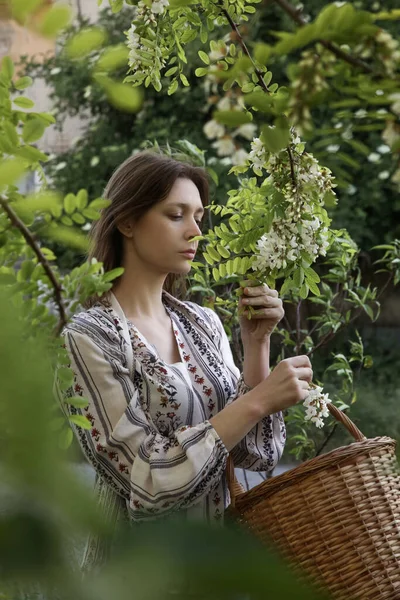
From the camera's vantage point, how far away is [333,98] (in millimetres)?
591

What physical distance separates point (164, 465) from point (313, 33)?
105 cm

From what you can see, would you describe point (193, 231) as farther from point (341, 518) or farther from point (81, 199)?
point (81, 199)

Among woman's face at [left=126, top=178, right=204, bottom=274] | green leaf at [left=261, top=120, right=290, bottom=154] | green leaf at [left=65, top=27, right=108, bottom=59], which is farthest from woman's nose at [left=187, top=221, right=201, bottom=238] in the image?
→ green leaf at [left=65, top=27, right=108, bottom=59]

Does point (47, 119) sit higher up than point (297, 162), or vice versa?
point (47, 119)

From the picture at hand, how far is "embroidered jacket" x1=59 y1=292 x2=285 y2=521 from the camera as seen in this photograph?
150cm

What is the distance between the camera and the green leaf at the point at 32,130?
2.11 ft

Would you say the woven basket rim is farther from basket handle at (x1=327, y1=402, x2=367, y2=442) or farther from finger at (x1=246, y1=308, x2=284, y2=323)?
finger at (x1=246, y1=308, x2=284, y2=323)

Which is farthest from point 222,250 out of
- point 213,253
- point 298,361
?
point 298,361

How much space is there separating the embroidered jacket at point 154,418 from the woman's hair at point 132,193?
5.8 inches

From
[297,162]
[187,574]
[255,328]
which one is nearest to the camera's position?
[187,574]

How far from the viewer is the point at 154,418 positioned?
1.68m

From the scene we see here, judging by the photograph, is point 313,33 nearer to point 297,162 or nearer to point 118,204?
point 297,162

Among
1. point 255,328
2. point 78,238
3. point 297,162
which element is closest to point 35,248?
point 78,238

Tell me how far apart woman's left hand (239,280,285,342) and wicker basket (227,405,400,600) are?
34 cm
